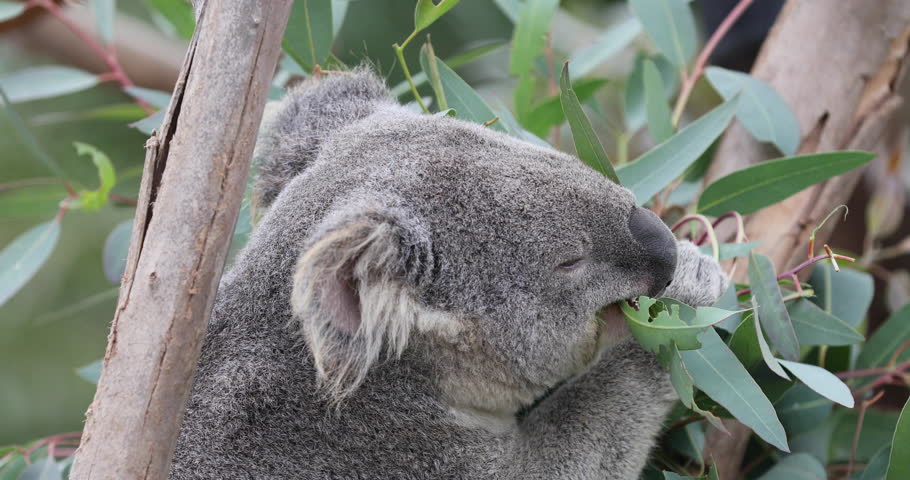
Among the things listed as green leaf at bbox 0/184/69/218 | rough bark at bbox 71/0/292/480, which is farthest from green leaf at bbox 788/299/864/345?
green leaf at bbox 0/184/69/218

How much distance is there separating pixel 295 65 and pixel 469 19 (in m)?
4.52

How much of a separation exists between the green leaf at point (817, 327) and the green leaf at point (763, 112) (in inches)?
26.1

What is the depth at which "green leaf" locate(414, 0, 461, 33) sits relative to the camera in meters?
1.87

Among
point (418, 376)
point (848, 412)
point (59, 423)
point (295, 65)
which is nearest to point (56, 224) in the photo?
point (295, 65)

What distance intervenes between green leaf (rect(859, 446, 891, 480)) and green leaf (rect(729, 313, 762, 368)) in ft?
1.81

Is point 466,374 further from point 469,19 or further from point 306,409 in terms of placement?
point 469,19

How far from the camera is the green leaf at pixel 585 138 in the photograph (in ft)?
6.98

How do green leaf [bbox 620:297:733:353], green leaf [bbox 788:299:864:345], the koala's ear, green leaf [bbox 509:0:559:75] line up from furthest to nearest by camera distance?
1. green leaf [bbox 509:0:559:75]
2. green leaf [bbox 788:299:864:345]
3. green leaf [bbox 620:297:733:353]
4. the koala's ear

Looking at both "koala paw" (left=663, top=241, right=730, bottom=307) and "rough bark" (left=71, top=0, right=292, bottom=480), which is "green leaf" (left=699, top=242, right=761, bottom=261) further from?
"rough bark" (left=71, top=0, right=292, bottom=480)

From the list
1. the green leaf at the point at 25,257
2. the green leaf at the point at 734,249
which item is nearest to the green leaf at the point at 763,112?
the green leaf at the point at 734,249

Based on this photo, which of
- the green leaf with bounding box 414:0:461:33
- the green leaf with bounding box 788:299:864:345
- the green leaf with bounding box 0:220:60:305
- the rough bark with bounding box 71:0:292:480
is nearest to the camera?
the rough bark with bounding box 71:0:292:480

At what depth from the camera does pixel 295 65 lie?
2.97 meters

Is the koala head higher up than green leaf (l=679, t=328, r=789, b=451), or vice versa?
the koala head

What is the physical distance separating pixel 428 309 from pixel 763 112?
1436mm
